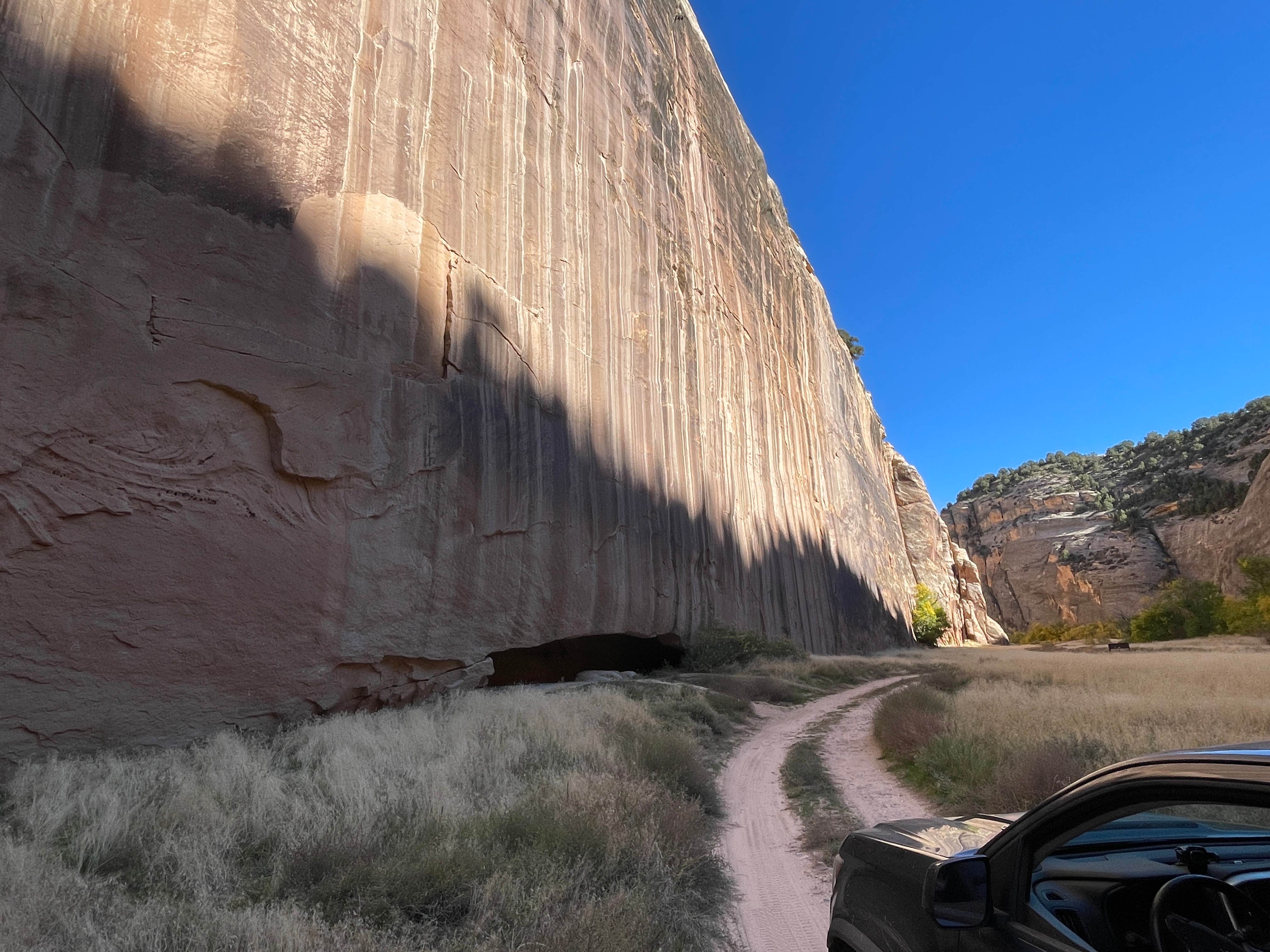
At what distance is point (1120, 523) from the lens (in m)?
71.7

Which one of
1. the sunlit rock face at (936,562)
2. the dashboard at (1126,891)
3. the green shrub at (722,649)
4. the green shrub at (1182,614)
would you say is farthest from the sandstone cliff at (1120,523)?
the dashboard at (1126,891)

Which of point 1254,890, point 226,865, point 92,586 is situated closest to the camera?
point 1254,890

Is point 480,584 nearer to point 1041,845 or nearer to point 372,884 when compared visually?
point 372,884

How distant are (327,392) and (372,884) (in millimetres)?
8258

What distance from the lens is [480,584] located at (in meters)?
13.3

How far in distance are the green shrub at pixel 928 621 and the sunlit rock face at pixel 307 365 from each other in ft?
141

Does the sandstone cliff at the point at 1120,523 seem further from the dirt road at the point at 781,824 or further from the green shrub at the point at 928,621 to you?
the dirt road at the point at 781,824

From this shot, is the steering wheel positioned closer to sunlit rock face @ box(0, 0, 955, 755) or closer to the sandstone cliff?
sunlit rock face @ box(0, 0, 955, 755)

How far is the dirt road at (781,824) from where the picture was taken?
4805mm

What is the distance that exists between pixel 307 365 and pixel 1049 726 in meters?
11.5

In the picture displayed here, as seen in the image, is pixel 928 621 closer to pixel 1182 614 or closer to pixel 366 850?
pixel 1182 614

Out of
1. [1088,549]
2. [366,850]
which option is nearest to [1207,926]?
[366,850]

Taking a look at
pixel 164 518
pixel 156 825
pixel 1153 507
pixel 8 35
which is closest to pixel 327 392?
pixel 164 518

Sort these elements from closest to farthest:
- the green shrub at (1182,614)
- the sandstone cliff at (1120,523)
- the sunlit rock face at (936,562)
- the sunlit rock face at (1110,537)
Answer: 1. the green shrub at (1182,614)
2. the sunlit rock face at (1110,537)
3. the sandstone cliff at (1120,523)
4. the sunlit rock face at (936,562)
